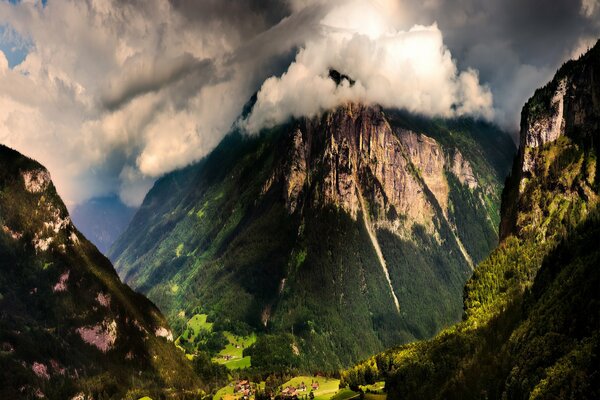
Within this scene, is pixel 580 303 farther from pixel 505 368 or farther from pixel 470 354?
pixel 470 354

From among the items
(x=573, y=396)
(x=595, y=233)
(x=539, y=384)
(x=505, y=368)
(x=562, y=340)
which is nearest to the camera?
(x=573, y=396)

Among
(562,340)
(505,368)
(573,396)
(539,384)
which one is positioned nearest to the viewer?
(573,396)

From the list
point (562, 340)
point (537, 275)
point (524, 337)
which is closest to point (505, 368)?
point (524, 337)

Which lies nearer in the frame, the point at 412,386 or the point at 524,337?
the point at 524,337

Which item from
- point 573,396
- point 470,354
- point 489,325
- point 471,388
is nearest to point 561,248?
point 489,325

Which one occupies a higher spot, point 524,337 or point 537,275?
point 537,275

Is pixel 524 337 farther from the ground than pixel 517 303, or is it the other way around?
pixel 517 303

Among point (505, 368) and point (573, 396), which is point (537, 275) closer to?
point (505, 368)

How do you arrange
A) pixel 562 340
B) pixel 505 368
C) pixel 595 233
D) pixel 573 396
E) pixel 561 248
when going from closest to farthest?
pixel 573 396 < pixel 562 340 < pixel 505 368 < pixel 595 233 < pixel 561 248

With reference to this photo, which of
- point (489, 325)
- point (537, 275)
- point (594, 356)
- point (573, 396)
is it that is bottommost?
point (573, 396)
